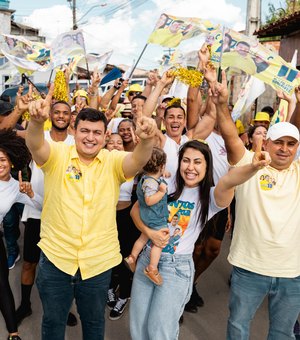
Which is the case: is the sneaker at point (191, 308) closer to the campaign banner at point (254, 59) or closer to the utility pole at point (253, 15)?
the campaign banner at point (254, 59)

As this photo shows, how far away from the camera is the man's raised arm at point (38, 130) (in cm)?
204

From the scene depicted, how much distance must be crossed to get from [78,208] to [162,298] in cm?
76

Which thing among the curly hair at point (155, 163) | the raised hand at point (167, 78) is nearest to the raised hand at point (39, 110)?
the curly hair at point (155, 163)

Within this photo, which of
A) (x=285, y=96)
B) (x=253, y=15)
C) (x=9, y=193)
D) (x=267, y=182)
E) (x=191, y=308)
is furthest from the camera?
(x=253, y=15)

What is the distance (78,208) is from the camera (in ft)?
7.76

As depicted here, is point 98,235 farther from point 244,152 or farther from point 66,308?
point 244,152

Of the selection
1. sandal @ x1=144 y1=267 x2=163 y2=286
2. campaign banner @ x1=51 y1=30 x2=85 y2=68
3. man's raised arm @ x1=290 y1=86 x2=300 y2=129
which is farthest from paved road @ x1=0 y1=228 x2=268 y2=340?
campaign banner @ x1=51 y1=30 x2=85 y2=68

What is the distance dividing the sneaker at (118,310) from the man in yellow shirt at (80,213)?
1155mm

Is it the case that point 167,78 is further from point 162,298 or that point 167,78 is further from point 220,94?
point 162,298

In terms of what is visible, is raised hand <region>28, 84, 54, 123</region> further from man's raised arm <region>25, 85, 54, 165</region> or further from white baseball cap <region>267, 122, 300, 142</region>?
white baseball cap <region>267, 122, 300, 142</region>

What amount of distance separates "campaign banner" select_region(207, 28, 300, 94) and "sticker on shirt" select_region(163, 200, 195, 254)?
145 cm

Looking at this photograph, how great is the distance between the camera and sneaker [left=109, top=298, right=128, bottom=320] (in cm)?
358

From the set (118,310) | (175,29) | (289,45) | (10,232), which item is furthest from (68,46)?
(289,45)

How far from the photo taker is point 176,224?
2.57m
